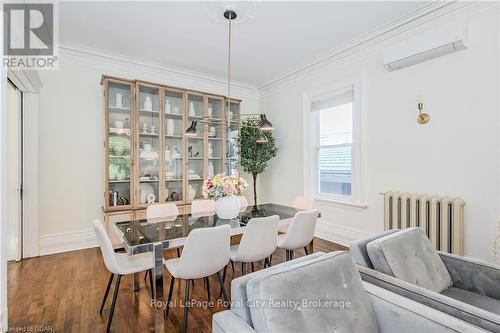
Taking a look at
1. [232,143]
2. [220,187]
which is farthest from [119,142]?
[220,187]

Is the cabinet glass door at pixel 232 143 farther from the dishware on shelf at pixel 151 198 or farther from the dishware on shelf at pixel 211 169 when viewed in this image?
the dishware on shelf at pixel 151 198

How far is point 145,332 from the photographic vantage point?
193 centimetres

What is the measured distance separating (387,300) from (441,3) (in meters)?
3.12

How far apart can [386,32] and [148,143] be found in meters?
3.68

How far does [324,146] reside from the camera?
4.31 meters

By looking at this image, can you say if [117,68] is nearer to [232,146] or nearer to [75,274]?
[232,146]

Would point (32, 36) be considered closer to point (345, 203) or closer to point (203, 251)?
point (203, 251)

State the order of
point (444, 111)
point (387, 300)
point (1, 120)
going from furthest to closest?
point (444, 111), point (1, 120), point (387, 300)

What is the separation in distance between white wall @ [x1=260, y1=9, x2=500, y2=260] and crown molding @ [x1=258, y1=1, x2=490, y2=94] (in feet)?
0.35

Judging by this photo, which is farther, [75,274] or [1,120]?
[75,274]

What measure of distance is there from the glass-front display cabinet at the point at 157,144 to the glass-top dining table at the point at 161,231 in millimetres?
1419

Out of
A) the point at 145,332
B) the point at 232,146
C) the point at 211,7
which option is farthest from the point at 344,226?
the point at 211,7

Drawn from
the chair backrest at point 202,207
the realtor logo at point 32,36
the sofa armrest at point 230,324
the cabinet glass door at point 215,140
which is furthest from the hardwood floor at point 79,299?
the realtor logo at point 32,36

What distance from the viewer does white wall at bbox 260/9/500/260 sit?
256 centimetres
